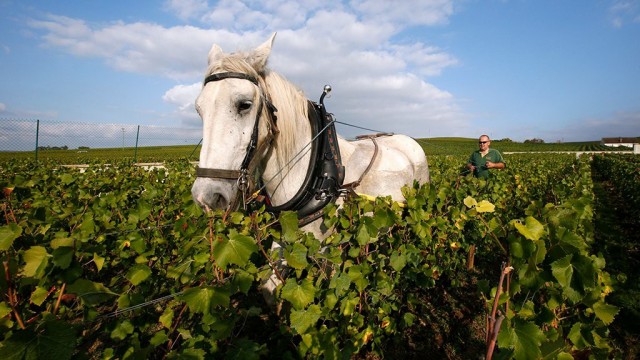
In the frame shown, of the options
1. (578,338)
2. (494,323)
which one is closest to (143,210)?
(494,323)

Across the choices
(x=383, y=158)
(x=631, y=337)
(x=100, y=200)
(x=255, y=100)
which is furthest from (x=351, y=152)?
(x=631, y=337)

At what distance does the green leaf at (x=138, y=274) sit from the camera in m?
1.28

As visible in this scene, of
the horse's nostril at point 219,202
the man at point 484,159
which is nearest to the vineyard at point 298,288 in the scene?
the horse's nostril at point 219,202

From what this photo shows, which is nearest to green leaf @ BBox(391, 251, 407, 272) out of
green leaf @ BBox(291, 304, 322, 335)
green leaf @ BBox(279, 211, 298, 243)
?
green leaf @ BBox(291, 304, 322, 335)

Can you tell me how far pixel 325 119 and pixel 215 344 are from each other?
2.02 meters

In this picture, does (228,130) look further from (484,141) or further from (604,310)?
(484,141)

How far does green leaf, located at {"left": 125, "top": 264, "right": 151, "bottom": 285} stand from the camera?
128 cm

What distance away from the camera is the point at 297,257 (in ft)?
4.65

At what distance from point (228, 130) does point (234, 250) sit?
1.02 m

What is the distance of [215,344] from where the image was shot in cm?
136

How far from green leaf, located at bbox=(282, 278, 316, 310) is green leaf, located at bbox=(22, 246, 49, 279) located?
2.94 feet

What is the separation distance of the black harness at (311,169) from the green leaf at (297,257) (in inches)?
29.6

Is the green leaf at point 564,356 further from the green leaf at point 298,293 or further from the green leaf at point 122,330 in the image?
the green leaf at point 122,330

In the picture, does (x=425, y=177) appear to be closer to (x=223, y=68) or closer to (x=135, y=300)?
(x=223, y=68)
